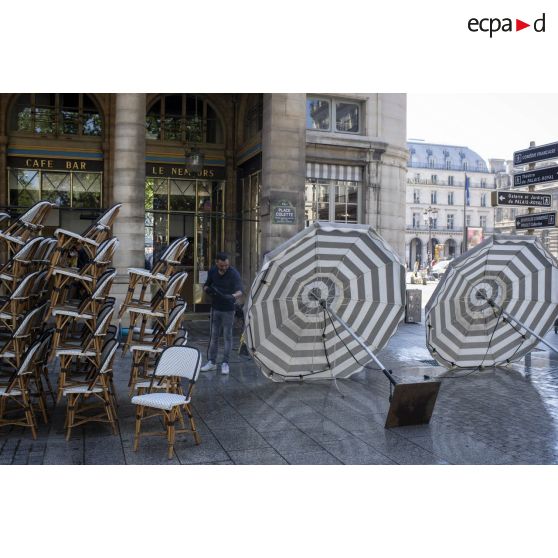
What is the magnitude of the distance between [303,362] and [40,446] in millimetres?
4133

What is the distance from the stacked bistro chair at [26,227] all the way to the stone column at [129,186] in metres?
5.54

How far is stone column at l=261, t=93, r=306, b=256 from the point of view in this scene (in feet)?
49.9

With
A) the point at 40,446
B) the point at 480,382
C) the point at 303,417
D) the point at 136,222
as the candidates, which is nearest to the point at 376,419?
the point at 303,417

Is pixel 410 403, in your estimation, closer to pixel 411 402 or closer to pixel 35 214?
pixel 411 402

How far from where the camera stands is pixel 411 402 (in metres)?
7.57

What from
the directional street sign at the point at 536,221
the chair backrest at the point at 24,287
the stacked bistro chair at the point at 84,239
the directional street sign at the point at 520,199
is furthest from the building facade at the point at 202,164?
the chair backrest at the point at 24,287

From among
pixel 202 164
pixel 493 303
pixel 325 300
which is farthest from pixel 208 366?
pixel 202 164

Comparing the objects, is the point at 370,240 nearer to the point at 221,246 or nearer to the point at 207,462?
the point at 207,462

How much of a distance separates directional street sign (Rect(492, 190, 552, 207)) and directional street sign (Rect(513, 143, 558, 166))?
741 mm

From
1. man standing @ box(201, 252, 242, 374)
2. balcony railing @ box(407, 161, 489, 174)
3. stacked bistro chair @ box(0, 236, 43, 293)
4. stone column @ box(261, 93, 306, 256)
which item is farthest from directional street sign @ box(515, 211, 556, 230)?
balcony railing @ box(407, 161, 489, 174)

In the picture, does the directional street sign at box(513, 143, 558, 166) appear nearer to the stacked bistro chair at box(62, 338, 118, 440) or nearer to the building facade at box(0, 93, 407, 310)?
the building facade at box(0, 93, 407, 310)

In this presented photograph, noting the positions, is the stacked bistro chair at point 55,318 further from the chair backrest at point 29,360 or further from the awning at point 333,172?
the awning at point 333,172

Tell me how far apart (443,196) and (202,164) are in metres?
87.5

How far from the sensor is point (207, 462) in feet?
20.3
